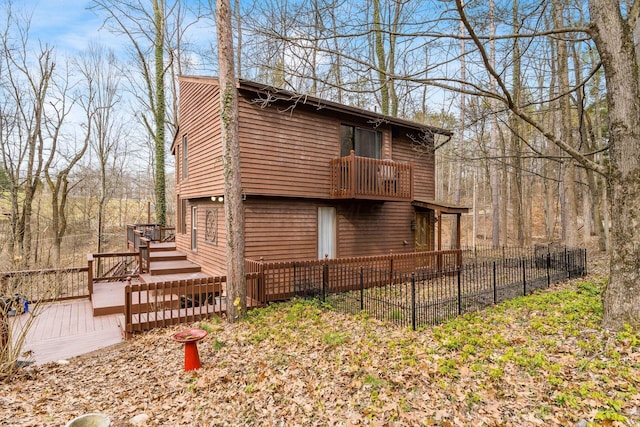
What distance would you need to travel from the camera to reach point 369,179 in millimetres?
11148

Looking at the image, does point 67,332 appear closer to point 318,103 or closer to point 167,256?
point 167,256

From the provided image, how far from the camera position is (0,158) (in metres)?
18.4

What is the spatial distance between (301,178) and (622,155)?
25.7 ft

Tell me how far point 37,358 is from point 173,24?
22.9m

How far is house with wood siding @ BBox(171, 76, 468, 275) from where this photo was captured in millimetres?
10164

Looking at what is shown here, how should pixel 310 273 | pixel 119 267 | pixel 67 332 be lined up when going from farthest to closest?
pixel 119 267, pixel 310 273, pixel 67 332

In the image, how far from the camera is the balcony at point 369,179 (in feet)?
35.6

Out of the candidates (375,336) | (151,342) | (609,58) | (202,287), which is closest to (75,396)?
(151,342)

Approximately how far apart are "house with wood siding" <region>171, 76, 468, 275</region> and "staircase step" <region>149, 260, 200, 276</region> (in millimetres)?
436

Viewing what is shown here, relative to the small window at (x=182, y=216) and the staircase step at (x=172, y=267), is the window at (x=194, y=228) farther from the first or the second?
the small window at (x=182, y=216)

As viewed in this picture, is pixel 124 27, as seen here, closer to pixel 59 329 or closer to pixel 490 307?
pixel 59 329

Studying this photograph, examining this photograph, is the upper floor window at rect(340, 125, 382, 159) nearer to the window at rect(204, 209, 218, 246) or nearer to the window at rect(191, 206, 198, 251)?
the window at rect(204, 209, 218, 246)

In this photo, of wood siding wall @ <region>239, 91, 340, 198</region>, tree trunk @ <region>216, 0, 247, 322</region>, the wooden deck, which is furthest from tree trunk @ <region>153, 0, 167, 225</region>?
tree trunk @ <region>216, 0, 247, 322</region>

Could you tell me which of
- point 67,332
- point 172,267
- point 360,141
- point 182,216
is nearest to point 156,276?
point 172,267
